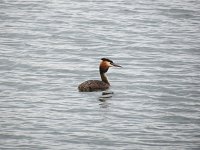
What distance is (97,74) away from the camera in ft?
88.1

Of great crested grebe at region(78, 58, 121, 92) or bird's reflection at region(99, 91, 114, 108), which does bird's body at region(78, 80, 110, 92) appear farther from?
bird's reflection at region(99, 91, 114, 108)

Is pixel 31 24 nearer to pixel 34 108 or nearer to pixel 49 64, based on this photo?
pixel 49 64

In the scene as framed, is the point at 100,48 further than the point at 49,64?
Yes

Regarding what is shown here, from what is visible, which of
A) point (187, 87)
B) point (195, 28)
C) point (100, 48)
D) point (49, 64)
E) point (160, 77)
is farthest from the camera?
point (195, 28)

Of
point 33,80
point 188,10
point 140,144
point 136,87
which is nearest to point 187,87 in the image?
point 136,87

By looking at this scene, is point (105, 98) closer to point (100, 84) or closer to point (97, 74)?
point (100, 84)

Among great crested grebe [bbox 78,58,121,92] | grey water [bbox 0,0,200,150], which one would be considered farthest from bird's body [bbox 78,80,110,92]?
grey water [bbox 0,0,200,150]

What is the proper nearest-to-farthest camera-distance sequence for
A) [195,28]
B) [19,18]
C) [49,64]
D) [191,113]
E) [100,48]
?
[191,113]
[49,64]
[100,48]
[195,28]
[19,18]

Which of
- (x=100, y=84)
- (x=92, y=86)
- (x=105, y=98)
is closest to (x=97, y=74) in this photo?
(x=100, y=84)

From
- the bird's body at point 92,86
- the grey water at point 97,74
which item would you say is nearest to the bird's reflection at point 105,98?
the grey water at point 97,74

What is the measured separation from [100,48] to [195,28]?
6.10 meters

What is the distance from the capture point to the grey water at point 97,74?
19.0m

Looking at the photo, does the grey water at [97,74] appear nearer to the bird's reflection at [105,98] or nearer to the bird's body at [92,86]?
the bird's reflection at [105,98]

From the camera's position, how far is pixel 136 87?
2434 centimetres
